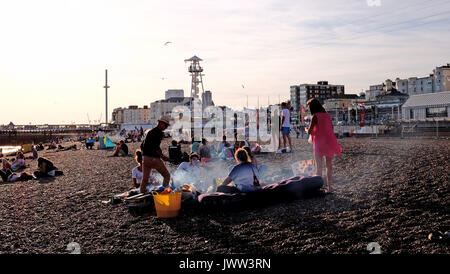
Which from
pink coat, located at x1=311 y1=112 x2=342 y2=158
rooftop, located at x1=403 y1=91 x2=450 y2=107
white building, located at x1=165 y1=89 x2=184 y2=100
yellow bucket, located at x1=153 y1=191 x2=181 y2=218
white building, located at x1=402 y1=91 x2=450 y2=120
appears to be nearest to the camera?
yellow bucket, located at x1=153 y1=191 x2=181 y2=218

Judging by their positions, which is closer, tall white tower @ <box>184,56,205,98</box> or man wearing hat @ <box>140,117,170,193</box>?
man wearing hat @ <box>140,117,170,193</box>

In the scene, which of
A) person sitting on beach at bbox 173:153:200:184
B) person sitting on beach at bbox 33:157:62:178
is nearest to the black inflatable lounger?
person sitting on beach at bbox 173:153:200:184

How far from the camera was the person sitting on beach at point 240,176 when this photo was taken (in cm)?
746

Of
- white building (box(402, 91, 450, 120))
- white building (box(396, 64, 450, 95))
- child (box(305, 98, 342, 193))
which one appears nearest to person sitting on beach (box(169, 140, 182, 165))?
child (box(305, 98, 342, 193))

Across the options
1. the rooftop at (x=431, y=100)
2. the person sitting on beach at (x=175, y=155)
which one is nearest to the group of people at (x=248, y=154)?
the person sitting on beach at (x=175, y=155)

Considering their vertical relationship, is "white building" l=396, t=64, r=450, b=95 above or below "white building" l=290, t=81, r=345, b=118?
below

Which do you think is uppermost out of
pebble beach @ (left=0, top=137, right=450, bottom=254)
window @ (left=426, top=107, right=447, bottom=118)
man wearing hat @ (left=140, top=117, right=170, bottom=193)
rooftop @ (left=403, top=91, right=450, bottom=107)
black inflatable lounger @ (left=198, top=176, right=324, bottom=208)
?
rooftop @ (left=403, top=91, right=450, bottom=107)

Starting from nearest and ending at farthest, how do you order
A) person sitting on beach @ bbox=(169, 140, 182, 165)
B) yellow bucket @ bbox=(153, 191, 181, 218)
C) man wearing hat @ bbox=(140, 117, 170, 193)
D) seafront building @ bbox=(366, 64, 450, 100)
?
yellow bucket @ bbox=(153, 191, 181, 218)
man wearing hat @ bbox=(140, 117, 170, 193)
person sitting on beach @ bbox=(169, 140, 182, 165)
seafront building @ bbox=(366, 64, 450, 100)

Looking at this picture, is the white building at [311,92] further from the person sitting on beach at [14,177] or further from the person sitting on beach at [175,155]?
the person sitting on beach at [14,177]

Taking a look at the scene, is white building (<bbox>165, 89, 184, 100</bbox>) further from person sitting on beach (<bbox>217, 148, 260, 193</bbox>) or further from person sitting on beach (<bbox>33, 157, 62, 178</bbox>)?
person sitting on beach (<bbox>217, 148, 260, 193</bbox>)

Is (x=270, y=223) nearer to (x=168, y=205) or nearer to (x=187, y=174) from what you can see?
(x=168, y=205)

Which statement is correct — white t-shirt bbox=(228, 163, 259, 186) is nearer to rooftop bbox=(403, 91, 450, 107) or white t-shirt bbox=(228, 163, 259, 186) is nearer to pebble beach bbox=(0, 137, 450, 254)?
pebble beach bbox=(0, 137, 450, 254)

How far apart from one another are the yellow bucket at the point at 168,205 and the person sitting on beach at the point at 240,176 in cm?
86

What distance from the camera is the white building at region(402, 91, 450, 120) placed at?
4050 centimetres
